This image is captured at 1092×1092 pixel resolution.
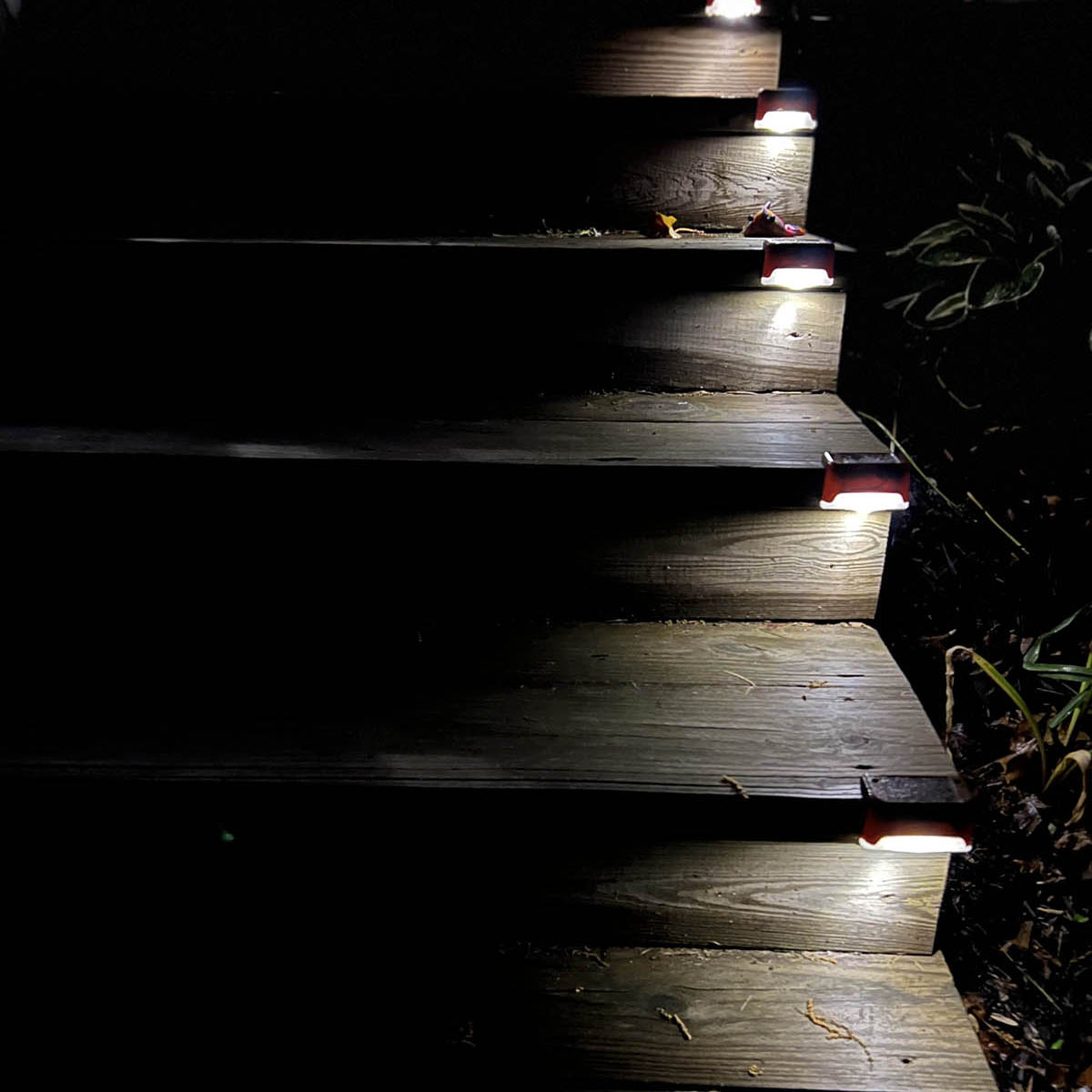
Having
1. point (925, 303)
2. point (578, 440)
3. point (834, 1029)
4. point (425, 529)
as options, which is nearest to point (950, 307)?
point (925, 303)

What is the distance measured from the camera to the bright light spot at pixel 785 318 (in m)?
1.50

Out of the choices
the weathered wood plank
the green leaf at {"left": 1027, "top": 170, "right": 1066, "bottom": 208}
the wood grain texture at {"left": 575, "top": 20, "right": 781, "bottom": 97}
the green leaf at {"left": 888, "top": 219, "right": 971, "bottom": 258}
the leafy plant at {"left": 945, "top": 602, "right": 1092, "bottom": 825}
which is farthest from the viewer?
the green leaf at {"left": 888, "top": 219, "right": 971, "bottom": 258}

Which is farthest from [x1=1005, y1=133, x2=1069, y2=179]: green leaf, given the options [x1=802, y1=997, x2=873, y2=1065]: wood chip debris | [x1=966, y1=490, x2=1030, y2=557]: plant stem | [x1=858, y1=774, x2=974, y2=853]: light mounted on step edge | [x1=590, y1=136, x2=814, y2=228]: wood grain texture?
[x1=802, y1=997, x2=873, y2=1065]: wood chip debris

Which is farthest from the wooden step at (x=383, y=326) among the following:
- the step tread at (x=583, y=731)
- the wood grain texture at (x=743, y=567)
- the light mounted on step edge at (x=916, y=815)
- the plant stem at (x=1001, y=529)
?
the light mounted on step edge at (x=916, y=815)

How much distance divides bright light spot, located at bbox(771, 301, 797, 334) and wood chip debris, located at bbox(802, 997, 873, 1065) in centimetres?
104

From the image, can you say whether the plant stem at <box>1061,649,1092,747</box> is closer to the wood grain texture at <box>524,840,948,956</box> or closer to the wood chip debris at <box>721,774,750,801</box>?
the wood grain texture at <box>524,840,948,956</box>

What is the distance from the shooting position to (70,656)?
122cm

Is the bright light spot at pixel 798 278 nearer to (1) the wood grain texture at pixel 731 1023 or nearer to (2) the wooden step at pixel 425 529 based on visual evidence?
(2) the wooden step at pixel 425 529

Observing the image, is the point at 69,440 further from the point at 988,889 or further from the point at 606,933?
the point at 988,889

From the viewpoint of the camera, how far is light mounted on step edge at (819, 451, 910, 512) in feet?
3.92

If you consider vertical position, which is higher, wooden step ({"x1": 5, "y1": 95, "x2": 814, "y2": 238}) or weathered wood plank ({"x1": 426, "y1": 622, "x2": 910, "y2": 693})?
wooden step ({"x1": 5, "y1": 95, "x2": 814, "y2": 238})

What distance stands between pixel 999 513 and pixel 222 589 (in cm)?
168

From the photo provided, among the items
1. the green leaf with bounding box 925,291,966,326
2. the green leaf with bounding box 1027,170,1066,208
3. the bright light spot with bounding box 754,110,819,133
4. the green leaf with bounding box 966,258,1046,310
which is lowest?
the green leaf with bounding box 925,291,966,326

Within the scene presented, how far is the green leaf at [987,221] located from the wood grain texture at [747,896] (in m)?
1.46
